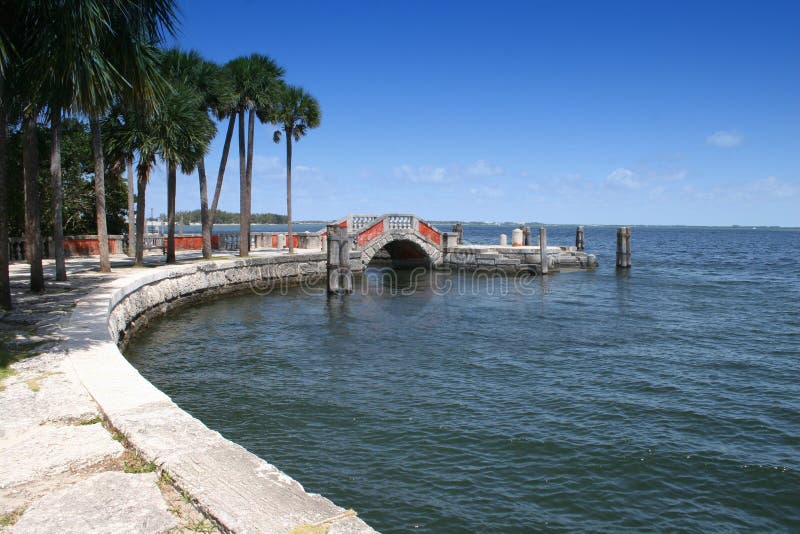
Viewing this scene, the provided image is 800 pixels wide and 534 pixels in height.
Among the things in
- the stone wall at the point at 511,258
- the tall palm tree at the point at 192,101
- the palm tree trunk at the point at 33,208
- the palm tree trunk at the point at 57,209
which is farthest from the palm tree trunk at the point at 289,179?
the palm tree trunk at the point at 33,208

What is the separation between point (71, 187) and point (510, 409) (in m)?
29.2

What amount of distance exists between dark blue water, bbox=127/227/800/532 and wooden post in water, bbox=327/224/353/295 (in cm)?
497

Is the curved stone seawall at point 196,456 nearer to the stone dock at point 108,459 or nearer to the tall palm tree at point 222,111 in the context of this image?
the stone dock at point 108,459

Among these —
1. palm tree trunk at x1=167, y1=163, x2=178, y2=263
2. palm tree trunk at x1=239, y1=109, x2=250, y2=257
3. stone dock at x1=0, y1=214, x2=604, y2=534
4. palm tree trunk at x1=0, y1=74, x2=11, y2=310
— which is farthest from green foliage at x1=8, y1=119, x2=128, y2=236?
stone dock at x1=0, y1=214, x2=604, y2=534

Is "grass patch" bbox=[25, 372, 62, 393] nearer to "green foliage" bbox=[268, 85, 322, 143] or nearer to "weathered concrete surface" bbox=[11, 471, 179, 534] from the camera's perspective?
"weathered concrete surface" bbox=[11, 471, 179, 534]

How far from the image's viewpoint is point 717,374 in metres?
13.0

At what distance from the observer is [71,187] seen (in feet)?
102

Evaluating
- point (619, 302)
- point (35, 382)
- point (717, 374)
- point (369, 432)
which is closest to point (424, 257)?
point (619, 302)

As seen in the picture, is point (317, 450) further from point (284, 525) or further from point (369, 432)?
point (284, 525)

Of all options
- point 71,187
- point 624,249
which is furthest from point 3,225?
point 624,249

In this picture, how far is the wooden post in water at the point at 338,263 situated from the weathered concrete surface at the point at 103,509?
22.0 m

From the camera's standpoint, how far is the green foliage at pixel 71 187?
2769cm

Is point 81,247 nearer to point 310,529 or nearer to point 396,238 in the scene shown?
point 396,238

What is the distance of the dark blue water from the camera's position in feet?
23.4
